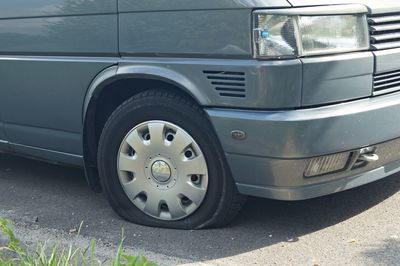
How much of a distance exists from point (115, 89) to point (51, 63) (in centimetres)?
51

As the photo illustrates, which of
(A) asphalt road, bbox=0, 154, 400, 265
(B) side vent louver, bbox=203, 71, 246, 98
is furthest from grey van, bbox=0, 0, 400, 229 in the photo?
(A) asphalt road, bbox=0, 154, 400, 265

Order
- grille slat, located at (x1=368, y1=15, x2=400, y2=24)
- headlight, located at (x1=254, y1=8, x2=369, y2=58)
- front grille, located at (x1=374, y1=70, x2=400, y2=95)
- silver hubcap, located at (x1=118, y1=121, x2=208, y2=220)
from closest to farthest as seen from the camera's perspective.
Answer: headlight, located at (x1=254, y1=8, x2=369, y2=58), grille slat, located at (x1=368, y1=15, x2=400, y2=24), front grille, located at (x1=374, y1=70, x2=400, y2=95), silver hubcap, located at (x1=118, y1=121, x2=208, y2=220)

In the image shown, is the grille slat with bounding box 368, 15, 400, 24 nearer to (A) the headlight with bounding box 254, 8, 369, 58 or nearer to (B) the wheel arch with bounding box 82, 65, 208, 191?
(A) the headlight with bounding box 254, 8, 369, 58

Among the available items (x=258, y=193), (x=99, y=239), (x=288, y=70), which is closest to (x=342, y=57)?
(x=288, y=70)

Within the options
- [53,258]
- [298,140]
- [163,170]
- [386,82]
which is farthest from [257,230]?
[53,258]

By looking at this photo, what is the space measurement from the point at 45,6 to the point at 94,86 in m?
0.67

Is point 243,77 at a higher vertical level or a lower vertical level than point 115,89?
higher

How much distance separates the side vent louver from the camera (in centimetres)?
317

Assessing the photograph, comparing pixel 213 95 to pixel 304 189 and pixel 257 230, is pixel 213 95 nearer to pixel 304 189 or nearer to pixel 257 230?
pixel 304 189

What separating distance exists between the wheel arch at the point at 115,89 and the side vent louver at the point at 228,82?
113mm

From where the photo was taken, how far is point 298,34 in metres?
3.07

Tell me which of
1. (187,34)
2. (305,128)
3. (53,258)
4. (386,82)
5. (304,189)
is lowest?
(53,258)

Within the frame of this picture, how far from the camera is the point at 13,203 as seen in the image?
4.43 meters

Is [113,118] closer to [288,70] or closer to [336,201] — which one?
[288,70]
